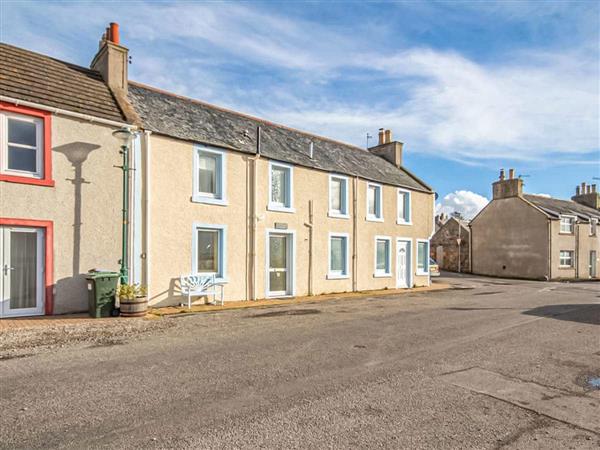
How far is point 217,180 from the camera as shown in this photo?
13914 millimetres

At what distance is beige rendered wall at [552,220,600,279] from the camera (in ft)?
108

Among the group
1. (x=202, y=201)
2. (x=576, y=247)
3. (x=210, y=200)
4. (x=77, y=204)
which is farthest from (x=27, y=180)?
(x=576, y=247)

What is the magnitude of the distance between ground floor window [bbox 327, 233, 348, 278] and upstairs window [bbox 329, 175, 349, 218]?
1.06 m

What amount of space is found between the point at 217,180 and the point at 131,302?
17.3 feet

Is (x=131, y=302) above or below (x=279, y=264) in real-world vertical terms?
below

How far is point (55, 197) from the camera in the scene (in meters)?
10.4

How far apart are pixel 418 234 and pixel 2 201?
Answer: 18.8 meters

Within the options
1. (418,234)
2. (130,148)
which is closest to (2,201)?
(130,148)

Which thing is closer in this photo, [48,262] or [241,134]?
[48,262]

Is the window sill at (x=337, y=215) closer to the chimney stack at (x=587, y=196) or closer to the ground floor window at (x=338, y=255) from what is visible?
the ground floor window at (x=338, y=255)

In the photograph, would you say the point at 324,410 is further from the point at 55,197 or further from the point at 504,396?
the point at 55,197

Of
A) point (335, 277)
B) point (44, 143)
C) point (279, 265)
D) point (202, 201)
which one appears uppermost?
point (44, 143)

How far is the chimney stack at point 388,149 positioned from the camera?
24281mm

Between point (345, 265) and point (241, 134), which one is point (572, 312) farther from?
point (241, 134)
